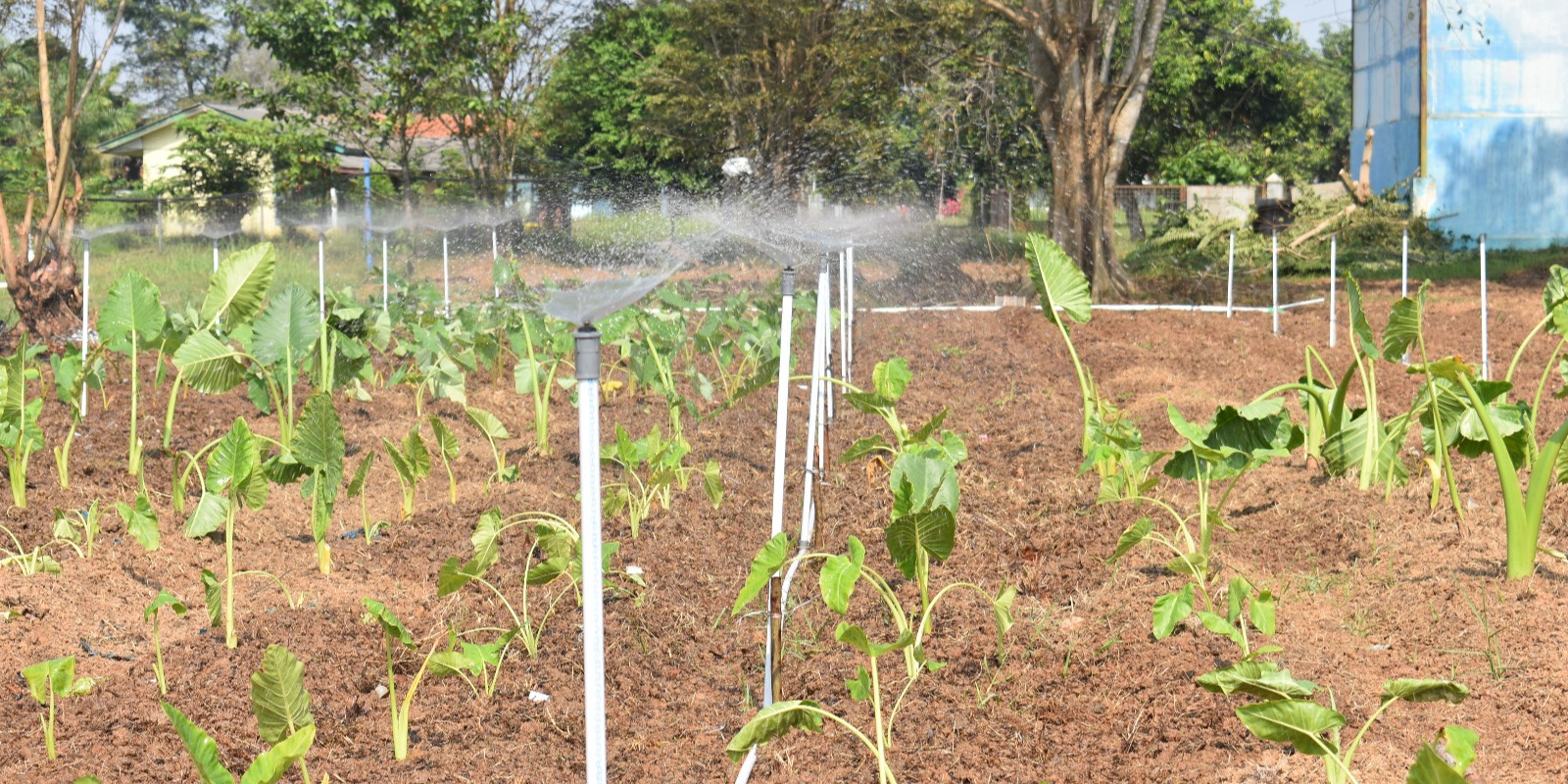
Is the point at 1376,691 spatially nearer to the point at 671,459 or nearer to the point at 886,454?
the point at 671,459

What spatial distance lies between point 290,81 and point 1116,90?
1103cm

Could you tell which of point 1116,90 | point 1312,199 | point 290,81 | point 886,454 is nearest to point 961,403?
point 886,454

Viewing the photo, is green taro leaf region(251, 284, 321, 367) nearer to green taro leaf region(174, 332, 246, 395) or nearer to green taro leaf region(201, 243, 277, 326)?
green taro leaf region(174, 332, 246, 395)

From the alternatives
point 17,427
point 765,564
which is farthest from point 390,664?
point 17,427

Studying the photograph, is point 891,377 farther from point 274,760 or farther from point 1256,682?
point 274,760

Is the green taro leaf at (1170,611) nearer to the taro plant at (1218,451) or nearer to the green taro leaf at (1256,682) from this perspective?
the green taro leaf at (1256,682)

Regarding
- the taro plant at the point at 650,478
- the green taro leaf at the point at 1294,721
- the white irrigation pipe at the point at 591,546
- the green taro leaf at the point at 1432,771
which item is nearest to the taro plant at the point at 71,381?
the taro plant at the point at 650,478

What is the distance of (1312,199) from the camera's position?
56.5ft

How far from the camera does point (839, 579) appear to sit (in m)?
2.87

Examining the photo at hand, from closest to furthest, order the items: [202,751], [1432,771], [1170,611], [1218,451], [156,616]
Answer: [1432,771] < [202,751] < [1170,611] < [156,616] < [1218,451]

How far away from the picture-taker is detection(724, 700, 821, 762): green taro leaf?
7.46 feet

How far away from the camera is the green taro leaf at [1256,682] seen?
2383 millimetres

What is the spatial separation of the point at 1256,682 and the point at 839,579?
86 centimetres

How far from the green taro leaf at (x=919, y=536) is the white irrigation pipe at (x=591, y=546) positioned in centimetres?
115
